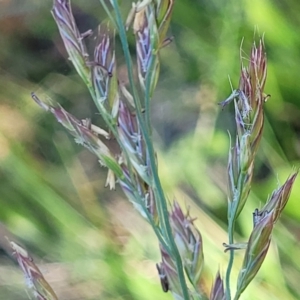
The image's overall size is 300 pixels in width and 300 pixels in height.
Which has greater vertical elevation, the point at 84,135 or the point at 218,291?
the point at 84,135

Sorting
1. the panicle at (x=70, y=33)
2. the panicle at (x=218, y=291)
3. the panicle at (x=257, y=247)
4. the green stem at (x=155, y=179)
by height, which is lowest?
the panicle at (x=218, y=291)

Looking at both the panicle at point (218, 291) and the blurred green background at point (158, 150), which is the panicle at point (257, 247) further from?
the blurred green background at point (158, 150)

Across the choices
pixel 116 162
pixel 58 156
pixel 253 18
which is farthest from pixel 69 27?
pixel 58 156

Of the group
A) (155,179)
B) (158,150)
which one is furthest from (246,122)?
(158,150)

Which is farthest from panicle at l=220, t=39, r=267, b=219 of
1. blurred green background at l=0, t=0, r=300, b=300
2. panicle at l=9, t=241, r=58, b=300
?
blurred green background at l=0, t=0, r=300, b=300

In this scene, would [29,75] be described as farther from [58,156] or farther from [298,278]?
[298,278]

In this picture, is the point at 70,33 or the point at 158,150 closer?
the point at 70,33

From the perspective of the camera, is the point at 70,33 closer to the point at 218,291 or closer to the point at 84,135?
the point at 84,135

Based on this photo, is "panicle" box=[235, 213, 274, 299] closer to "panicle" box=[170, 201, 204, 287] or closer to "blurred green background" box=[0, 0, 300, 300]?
"panicle" box=[170, 201, 204, 287]

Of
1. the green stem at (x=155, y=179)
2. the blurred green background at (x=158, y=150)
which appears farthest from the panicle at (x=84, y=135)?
the blurred green background at (x=158, y=150)
